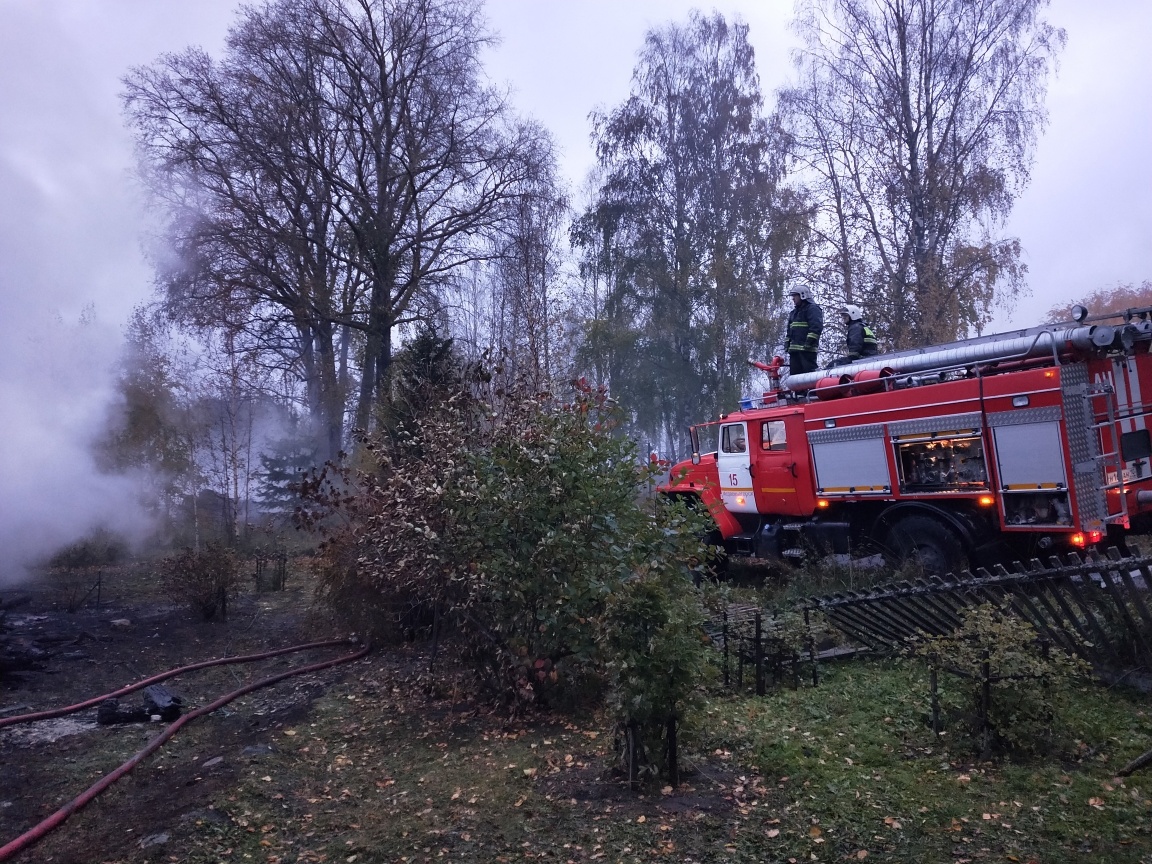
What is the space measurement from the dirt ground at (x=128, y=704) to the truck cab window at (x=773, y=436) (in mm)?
6052

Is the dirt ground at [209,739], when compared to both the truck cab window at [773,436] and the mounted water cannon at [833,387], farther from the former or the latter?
the mounted water cannon at [833,387]

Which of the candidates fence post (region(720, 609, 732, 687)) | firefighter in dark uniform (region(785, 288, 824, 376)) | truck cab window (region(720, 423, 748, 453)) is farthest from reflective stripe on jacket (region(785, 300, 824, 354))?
fence post (region(720, 609, 732, 687))

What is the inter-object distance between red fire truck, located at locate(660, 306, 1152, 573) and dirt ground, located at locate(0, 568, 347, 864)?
4.19 metres

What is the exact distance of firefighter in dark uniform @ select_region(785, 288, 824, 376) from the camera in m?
11.4

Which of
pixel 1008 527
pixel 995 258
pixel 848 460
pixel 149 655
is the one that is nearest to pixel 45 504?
pixel 149 655

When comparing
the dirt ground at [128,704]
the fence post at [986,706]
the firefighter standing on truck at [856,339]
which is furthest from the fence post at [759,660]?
the firefighter standing on truck at [856,339]

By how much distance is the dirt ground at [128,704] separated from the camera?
5.02 m

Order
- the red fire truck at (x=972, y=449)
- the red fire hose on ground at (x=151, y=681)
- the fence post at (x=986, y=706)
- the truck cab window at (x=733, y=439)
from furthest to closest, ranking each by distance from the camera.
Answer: the truck cab window at (x=733, y=439) → the red fire truck at (x=972, y=449) → the red fire hose on ground at (x=151, y=681) → the fence post at (x=986, y=706)

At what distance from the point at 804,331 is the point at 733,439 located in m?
1.77

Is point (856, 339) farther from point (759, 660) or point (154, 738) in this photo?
point (154, 738)

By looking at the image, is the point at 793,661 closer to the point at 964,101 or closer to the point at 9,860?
the point at 9,860

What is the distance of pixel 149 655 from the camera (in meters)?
9.55

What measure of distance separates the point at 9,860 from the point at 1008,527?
28.5 feet

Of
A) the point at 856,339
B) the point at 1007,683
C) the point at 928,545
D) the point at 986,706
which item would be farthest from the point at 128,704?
the point at 856,339
